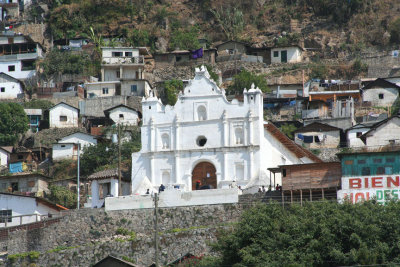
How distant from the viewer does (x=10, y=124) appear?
95.1 metres

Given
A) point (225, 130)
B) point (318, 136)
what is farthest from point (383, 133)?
point (225, 130)

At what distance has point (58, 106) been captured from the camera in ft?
323

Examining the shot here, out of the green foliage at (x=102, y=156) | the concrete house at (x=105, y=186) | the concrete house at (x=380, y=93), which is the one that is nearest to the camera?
the concrete house at (x=105, y=186)

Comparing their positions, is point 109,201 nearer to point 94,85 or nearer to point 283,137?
point 283,137

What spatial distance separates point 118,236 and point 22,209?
37.7ft

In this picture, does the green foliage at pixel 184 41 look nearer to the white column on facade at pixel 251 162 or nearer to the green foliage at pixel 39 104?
the green foliage at pixel 39 104

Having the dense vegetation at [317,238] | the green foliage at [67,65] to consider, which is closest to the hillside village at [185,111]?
the green foliage at [67,65]

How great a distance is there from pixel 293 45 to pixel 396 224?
5941 cm

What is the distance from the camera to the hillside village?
2611 inches

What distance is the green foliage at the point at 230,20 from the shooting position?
386 feet

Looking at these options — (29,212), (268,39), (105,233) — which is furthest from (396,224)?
(268,39)

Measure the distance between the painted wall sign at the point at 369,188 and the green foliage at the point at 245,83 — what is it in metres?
36.4

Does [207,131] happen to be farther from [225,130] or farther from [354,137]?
[354,137]

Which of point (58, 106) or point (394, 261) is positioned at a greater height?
point (58, 106)
